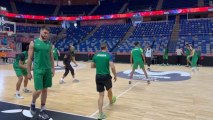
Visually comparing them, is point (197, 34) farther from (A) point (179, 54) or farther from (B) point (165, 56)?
(B) point (165, 56)

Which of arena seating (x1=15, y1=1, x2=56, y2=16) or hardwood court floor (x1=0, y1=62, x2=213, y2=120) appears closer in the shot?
hardwood court floor (x1=0, y1=62, x2=213, y2=120)

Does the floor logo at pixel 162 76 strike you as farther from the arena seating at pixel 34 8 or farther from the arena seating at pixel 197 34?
the arena seating at pixel 34 8

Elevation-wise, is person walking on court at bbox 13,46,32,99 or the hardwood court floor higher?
person walking on court at bbox 13,46,32,99

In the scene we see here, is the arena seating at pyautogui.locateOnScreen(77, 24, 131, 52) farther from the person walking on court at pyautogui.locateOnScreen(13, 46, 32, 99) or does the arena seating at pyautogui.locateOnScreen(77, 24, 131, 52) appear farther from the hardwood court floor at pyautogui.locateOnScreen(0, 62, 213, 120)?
the person walking on court at pyautogui.locateOnScreen(13, 46, 32, 99)

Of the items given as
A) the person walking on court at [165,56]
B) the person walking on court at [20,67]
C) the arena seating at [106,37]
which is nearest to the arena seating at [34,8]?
the arena seating at [106,37]

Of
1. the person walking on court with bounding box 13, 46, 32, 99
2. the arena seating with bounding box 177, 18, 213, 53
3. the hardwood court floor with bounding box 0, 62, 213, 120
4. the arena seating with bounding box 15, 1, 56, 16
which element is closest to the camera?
the hardwood court floor with bounding box 0, 62, 213, 120

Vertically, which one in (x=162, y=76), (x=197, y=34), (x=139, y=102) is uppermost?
(x=197, y=34)

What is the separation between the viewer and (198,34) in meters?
25.8

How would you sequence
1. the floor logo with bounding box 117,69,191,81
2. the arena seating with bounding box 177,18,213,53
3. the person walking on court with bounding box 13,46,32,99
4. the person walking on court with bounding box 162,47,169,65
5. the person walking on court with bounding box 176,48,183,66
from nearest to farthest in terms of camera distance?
1. the person walking on court with bounding box 13,46,32,99
2. the floor logo with bounding box 117,69,191,81
3. the person walking on court with bounding box 176,48,183,66
4. the person walking on court with bounding box 162,47,169,65
5. the arena seating with bounding box 177,18,213,53

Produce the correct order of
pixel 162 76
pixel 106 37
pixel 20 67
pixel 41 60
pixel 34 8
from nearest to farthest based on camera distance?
pixel 41 60, pixel 20 67, pixel 162 76, pixel 106 37, pixel 34 8

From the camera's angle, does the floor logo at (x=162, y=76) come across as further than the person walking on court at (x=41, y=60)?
Yes

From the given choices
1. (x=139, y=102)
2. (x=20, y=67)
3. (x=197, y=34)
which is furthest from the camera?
(x=197, y=34)

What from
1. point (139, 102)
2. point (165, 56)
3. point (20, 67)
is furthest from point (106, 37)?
point (139, 102)

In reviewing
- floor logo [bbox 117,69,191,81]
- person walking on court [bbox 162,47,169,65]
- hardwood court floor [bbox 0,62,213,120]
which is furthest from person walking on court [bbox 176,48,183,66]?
hardwood court floor [bbox 0,62,213,120]
